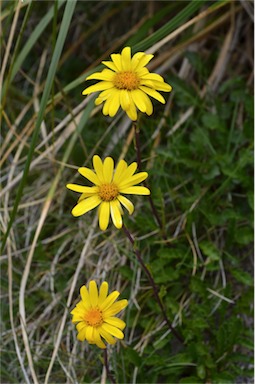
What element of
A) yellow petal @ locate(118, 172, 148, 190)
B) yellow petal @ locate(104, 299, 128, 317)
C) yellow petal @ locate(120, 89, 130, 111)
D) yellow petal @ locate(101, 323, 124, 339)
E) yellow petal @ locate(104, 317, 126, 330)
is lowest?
yellow petal @ locate(101, 323, 124, 339)

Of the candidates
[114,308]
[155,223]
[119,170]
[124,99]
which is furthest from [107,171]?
[155,223]

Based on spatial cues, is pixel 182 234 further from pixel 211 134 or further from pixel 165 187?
pixel 211 134

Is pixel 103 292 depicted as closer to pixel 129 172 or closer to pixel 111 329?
pixel 111 329

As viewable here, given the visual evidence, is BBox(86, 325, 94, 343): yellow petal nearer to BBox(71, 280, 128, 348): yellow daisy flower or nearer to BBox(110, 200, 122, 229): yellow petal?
BBox(71, 280, 128, 348): yellow daisy flower

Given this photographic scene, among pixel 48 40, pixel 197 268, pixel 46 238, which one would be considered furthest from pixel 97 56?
pixel 197 268

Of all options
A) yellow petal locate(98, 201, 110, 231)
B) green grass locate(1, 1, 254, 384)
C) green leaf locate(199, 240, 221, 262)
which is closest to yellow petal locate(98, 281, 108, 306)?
yellow petal locate(98, 201, 110, 231)

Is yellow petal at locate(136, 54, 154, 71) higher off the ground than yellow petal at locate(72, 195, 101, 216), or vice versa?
yellow petal at locate(136, 54, 154, 71)
